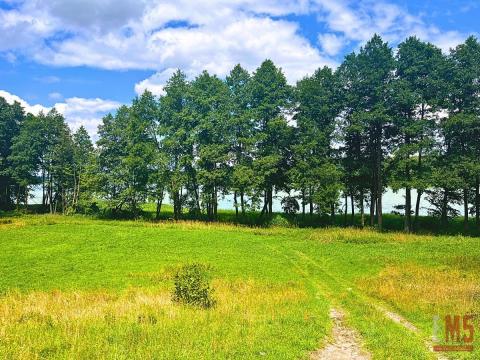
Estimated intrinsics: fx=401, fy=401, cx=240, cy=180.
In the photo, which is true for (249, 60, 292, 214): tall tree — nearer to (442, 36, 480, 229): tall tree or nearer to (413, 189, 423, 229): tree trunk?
(413, 189, 423, 229): tree trunk

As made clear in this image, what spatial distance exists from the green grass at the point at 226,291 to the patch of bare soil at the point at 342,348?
1.11ft

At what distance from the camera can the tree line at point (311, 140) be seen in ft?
155

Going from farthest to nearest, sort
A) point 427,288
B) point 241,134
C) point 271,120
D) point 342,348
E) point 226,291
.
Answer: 1. point 241,134
2. point 271,120
3. point 427,288
4. point 226,291
5. point 342,348

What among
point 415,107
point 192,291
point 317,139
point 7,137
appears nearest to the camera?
point 192,291

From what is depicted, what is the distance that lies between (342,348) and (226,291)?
9.04m

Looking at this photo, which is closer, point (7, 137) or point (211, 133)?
point (211, 133)

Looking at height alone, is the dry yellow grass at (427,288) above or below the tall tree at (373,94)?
below

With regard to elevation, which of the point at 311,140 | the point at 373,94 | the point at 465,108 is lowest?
the point at 311,140

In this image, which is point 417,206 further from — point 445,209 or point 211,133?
point 211,133

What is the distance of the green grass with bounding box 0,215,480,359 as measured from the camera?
12.6 metres

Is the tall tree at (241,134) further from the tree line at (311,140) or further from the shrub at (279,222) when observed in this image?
the shrub at (279,222)

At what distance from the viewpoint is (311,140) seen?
2144 inches

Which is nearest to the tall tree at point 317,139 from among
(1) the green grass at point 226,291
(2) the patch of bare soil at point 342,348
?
(1) the green grass at point 226,291

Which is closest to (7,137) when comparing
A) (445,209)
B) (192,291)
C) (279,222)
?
(279,222)
